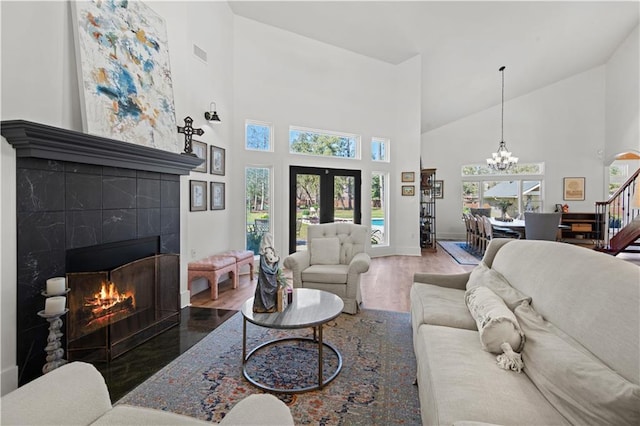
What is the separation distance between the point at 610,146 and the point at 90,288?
1171 centimetres

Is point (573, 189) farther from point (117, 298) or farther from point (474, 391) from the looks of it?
point (117, 298)

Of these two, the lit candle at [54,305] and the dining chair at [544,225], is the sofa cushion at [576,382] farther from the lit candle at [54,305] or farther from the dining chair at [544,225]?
the dining chair at [544,225]

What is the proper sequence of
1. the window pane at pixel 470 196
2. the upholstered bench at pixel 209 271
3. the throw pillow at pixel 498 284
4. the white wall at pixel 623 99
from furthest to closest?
the window pane at pixel 470 196 < the white wall at pixel 623 99 < the upholstered bench at pixel 209 271 < the throw pillow at pixel 498 284

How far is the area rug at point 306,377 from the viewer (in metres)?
1.98

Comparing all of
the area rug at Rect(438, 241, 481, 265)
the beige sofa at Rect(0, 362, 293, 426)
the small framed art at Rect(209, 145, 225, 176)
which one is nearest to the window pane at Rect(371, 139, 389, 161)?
the area rug at Rect(438, 241, 481, 265)

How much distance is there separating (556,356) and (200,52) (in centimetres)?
495

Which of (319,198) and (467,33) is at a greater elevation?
(467,33)

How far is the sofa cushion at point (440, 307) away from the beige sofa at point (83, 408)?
1393mm

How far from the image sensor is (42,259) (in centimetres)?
228

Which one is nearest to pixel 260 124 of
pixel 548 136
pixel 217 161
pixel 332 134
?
pixel 217 161

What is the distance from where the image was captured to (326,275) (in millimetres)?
3605

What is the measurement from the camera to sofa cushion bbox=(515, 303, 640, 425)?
1.03 metres

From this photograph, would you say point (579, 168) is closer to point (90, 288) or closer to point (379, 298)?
point (379, 298)

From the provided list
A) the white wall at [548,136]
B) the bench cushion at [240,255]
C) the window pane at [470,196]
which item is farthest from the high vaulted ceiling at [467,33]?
the bench cushion at [240,255]
